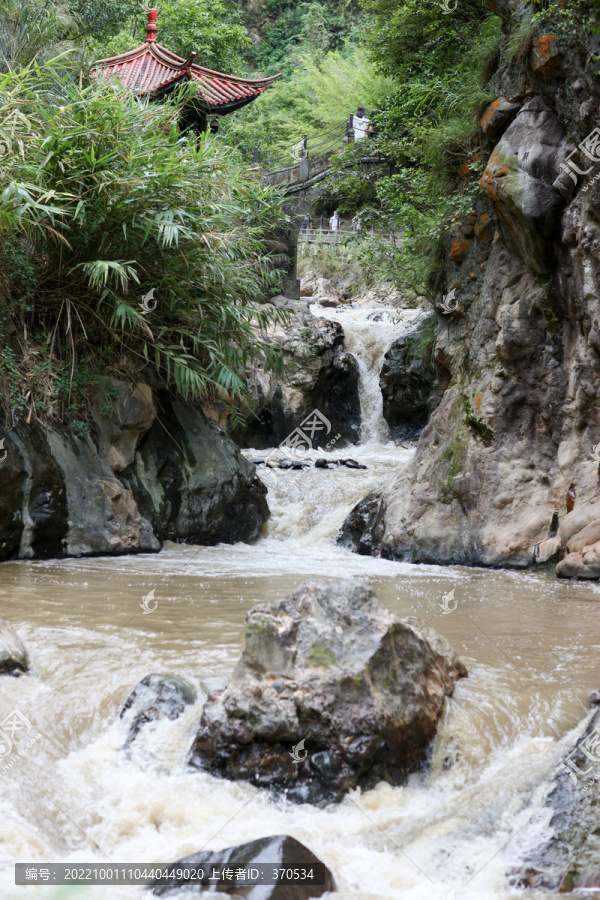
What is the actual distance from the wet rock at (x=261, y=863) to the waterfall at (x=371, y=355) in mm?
12027

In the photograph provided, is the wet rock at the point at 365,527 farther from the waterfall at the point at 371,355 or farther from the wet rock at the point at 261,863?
the wet rock at the point at 261,863

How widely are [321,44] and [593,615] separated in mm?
32651

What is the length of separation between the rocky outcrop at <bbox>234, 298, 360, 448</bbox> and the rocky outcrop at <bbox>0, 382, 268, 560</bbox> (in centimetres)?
475

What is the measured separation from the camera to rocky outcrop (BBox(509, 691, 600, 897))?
253 cm

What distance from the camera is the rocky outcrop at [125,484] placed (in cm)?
686

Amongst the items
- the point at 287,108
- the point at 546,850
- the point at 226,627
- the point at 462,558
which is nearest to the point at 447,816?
the point at 546,850

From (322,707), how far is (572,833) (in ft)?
3.36

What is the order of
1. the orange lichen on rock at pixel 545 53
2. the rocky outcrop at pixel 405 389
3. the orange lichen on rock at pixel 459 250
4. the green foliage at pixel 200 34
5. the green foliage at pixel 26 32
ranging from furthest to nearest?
the green foliage at pixel 200 34 < the rocky outcrop at pixel 405 389 < the green foliage at pixel 26 32 < the orange lichen on rock at pixel 459 250 < the orange lichen on rock at pixel 545 53

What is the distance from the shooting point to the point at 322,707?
310 cm

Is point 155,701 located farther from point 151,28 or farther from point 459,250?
point 151,28

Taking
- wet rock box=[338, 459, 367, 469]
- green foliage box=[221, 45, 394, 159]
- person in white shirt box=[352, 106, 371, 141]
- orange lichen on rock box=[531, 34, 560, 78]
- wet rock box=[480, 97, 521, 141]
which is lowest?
wet rock box=[338, 459, 367, 469]

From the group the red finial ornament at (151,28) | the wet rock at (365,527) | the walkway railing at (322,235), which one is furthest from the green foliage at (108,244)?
the walkway railing at (322,235)

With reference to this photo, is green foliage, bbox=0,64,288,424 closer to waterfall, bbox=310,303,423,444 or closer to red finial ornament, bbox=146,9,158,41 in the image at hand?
waterfall, bbox=310,303,423,444

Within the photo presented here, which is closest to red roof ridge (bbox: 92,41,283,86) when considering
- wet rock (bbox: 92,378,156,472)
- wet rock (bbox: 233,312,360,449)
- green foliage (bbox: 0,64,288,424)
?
wet rock (bbox: 233,312,360,449)
